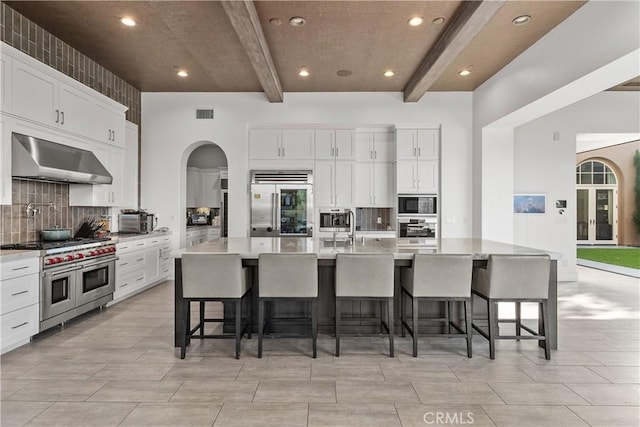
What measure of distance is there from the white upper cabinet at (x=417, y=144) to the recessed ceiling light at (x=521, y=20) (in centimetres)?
253

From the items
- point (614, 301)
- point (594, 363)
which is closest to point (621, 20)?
point (594, 363)

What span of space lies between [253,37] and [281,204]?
3.00m

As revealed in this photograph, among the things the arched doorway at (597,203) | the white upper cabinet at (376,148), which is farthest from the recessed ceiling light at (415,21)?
the arched doorway at (597,203)

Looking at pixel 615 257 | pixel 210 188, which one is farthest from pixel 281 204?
pixel 615 257

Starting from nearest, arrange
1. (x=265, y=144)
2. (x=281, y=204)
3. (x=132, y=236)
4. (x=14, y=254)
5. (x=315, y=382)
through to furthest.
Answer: (x=315, y=382), (x=14, y=254), (x=132, y=236), (x=281, y=204), (x=265, y=144)

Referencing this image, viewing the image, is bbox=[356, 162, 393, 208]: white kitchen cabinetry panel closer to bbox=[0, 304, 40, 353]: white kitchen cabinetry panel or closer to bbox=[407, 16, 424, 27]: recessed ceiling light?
bbox=[407, 16, 424, 27]: recessed ceiling light

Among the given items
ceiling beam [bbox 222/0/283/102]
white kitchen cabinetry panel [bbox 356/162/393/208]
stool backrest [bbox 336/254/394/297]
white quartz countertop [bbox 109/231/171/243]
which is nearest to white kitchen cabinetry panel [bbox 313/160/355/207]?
white kitchen cabinetry panel [bbox 356/162/393/208]

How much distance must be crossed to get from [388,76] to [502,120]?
1.81 meters

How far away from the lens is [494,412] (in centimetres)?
229

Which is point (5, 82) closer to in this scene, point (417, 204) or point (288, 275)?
point (288, 275)

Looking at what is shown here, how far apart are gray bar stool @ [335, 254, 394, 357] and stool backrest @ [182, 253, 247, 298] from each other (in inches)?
33.0

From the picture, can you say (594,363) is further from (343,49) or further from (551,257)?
(343,49)

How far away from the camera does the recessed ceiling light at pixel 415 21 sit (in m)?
3.84

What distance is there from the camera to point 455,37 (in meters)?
3.87
